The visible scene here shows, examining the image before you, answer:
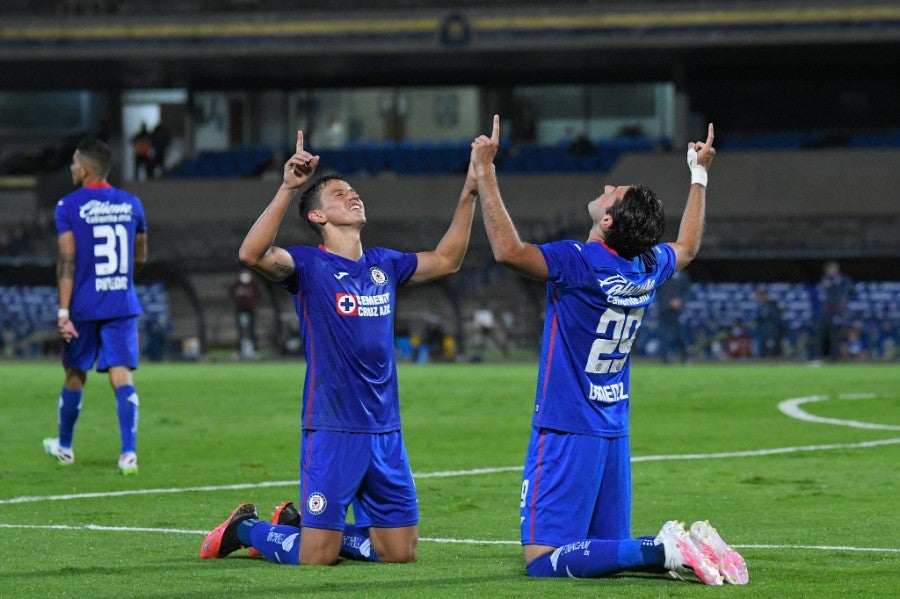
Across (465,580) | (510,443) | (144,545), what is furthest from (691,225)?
(510,443)

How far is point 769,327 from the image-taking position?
30.0m

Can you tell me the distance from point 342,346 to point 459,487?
3.60 meters

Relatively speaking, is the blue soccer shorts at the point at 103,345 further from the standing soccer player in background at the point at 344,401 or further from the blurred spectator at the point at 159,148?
the blurred spectator at the point at 159,148

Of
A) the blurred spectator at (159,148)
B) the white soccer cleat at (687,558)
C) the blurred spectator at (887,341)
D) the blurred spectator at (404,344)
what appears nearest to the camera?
the white soccer cleat at (687,558)

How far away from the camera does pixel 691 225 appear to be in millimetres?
7414

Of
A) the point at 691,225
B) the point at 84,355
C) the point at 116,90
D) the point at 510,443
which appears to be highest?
the point at 116,90

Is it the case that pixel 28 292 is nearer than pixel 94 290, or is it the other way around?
pixel 94 290

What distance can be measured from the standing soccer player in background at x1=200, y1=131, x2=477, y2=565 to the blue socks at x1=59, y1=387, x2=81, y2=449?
4.36 metres

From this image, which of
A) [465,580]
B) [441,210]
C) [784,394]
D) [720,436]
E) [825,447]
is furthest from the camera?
[441,210]

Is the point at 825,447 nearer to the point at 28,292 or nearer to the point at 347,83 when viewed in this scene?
the point at 28,292

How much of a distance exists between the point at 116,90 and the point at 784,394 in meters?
32.7

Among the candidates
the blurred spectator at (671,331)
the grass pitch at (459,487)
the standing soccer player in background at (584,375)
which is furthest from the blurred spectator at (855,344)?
the standing soccer player in background at (584,375)

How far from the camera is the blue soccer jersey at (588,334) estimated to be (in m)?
6.73

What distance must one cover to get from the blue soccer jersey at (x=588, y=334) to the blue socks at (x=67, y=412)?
555 centimetres
